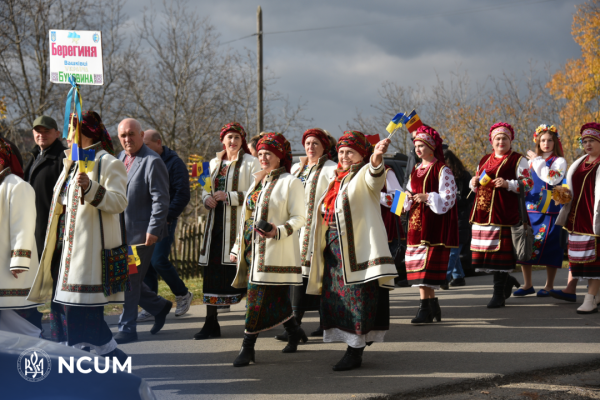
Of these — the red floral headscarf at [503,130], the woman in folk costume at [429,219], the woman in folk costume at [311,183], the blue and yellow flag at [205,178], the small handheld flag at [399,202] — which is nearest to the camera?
the small handheld flag at [399,202]

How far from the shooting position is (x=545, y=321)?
22.3 feet

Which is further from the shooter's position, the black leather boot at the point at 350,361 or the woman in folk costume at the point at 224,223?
the woman in folk costume at the point at 224,223

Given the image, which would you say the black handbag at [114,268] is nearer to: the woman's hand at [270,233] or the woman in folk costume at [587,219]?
the woman's hand at [270,233]

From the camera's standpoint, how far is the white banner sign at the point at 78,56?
5.08 meters

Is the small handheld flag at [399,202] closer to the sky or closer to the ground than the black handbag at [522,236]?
closer to the sky

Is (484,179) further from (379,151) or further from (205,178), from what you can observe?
(205,178)

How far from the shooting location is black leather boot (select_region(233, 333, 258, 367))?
17.0 ft

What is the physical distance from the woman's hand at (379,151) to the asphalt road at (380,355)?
5.45 feet

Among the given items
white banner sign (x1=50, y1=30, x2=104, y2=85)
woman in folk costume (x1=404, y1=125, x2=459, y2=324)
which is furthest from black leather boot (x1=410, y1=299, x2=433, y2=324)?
white banner sign (x1=50, y1=30, x2=104, y2=85)

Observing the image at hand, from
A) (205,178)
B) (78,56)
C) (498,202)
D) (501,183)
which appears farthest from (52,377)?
(498,202)

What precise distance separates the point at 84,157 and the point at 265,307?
190 cm

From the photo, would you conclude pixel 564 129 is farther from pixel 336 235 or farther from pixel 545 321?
pixel 336 235

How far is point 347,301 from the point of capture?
5.07m

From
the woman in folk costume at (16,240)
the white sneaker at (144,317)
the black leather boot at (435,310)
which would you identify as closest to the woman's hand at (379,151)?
the black leather boot at (435,310)
